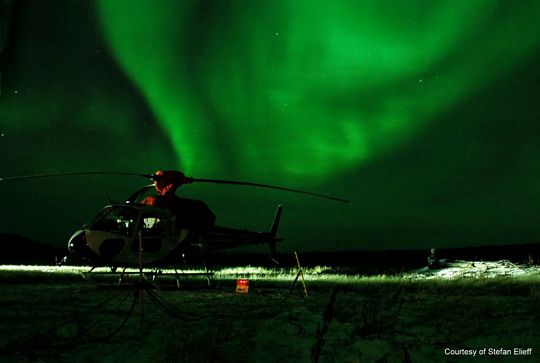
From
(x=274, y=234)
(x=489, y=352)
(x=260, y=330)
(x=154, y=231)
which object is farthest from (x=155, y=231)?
(x=489, y=352)

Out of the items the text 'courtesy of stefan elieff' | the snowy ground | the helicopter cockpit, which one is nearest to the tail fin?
the helicopter cockpit

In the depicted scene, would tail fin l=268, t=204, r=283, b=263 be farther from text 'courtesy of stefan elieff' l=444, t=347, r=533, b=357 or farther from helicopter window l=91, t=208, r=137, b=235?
text 'courtesy of stefan elieff' l=444, t=347, r=533, b=357

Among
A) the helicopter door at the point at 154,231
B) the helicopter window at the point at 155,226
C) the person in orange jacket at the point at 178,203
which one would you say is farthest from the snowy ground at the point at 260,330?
A: the person in orange jacket at the point at 178,203

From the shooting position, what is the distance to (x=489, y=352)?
820 centimetres

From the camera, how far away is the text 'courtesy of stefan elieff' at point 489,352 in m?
8.08

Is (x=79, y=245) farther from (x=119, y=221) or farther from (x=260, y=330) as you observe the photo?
(x=260, y=330)

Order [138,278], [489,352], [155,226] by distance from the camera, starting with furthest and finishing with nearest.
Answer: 1. [138,278]
2. [155,226]
3. [489,352]

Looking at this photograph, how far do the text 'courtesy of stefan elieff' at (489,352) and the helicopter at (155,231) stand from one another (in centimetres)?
803

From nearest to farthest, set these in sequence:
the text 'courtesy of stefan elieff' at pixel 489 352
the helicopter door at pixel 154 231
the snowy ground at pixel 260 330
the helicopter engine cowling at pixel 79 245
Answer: the snowy ground at pixel 260 330 → the text 'courtesy of stefan elieff' at pixel 489 352 → the helicopter engine cowling at pixel 79 245 → the helicopter door at pixel 154 231

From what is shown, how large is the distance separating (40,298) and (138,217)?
3.82m

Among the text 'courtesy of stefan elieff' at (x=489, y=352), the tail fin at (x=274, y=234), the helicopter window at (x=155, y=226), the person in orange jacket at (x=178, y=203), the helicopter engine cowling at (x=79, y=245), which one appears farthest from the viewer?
the tail fin at (x=274, y=234)

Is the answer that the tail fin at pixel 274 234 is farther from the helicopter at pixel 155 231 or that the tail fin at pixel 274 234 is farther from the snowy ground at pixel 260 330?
the snowy ground at pixel 260 330

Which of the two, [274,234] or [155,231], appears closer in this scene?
[155,231]

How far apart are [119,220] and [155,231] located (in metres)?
1.23
